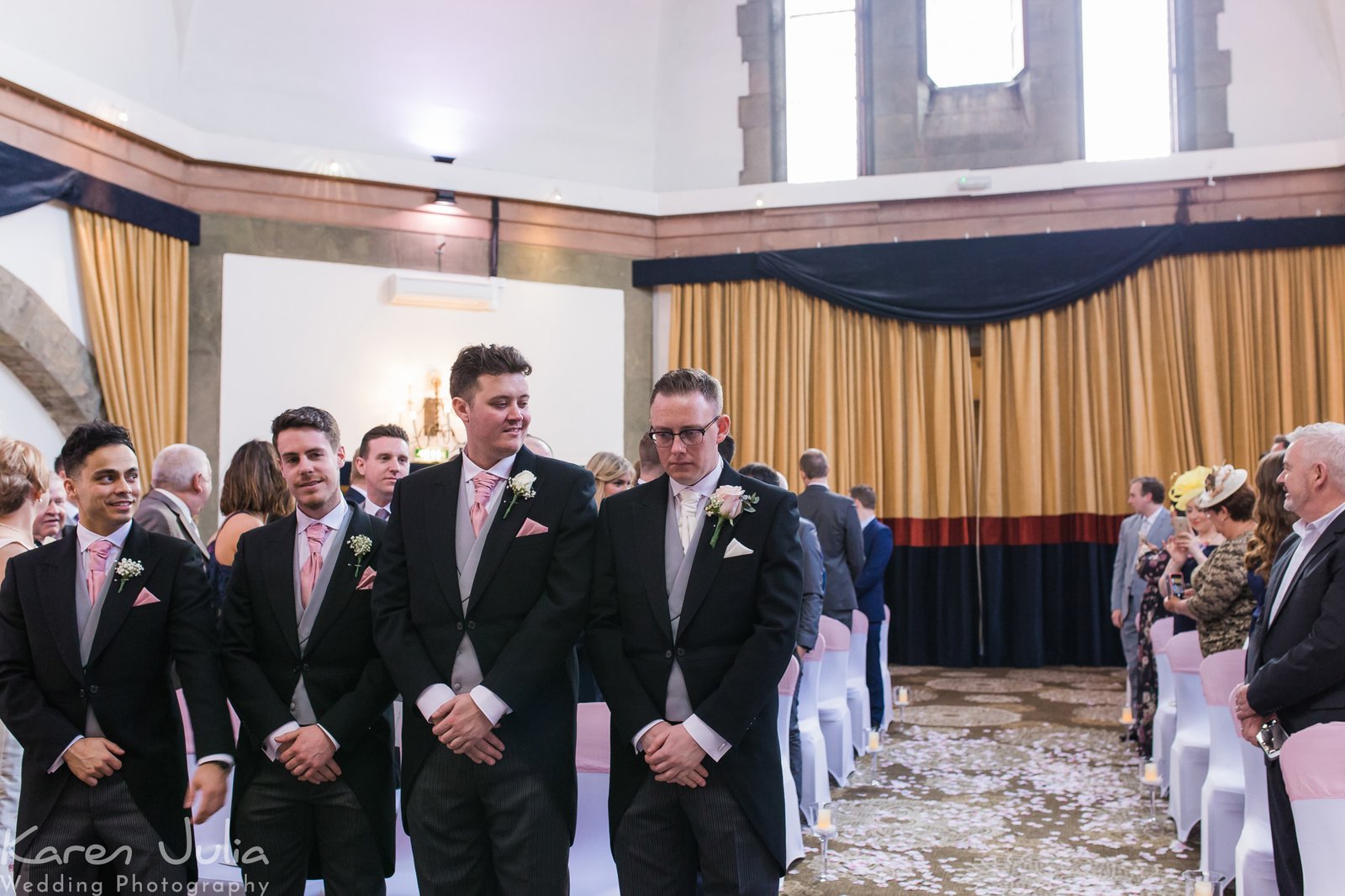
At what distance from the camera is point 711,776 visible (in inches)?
106

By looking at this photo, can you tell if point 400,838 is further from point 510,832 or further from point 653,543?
point 653,543

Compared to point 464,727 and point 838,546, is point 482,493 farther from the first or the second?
point 838,546

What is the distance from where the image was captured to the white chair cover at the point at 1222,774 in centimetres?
404

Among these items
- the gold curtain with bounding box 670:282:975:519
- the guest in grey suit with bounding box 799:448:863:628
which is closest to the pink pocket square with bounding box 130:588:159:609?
the guest in grey suit with bounding box 799:448:863:628

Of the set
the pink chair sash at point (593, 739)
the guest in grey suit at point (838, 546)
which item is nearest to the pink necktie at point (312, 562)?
A: the pink chair sash at point (593, 739)

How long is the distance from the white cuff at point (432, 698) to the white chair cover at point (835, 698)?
333cm

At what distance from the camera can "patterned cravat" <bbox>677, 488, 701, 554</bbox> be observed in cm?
285

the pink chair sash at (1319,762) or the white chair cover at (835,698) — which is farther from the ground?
the pink chair sash at (1319,762)

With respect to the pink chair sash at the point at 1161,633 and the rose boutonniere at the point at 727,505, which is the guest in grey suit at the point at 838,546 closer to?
the pink chair sash at the point at 1161,633

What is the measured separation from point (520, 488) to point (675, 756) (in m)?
0.74

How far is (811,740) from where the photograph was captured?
5.26 m

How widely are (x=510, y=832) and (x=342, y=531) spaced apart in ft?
3.03

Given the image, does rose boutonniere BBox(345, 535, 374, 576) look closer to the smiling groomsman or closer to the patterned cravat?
the smiling groomsman

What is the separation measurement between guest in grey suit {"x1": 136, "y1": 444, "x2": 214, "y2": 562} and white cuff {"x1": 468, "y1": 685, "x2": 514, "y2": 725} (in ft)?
6.77
